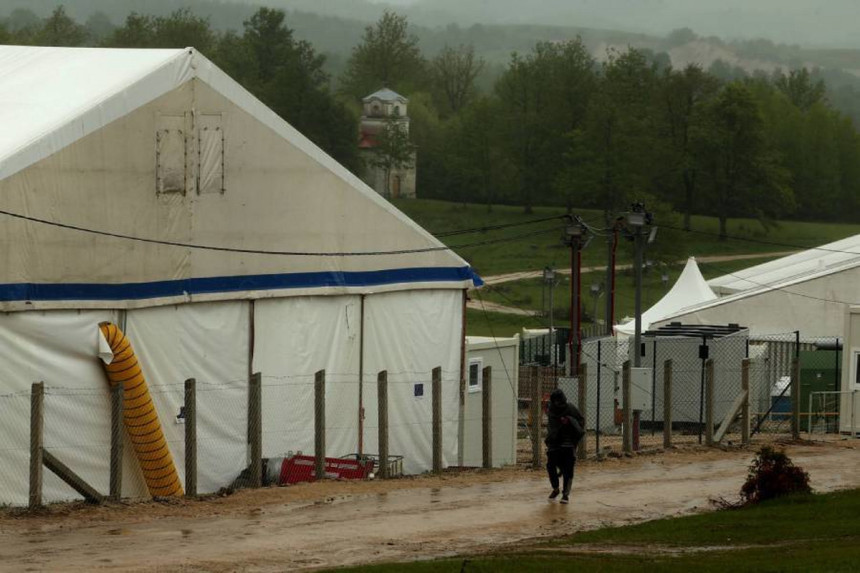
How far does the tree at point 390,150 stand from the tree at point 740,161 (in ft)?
87.9

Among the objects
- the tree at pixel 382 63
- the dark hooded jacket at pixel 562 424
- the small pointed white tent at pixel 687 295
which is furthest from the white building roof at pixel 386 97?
the dark hooded jacket at pixel 562 424

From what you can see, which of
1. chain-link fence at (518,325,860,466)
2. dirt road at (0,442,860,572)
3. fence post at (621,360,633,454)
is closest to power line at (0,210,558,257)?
fence post at (621,360,633,454)

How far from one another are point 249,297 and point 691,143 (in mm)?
94343

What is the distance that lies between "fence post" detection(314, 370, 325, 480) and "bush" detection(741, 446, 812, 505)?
609cm

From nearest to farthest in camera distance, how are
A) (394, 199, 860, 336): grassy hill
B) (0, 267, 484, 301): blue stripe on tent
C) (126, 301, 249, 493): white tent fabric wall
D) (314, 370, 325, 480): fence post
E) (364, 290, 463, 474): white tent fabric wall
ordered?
(0, 267, 484, 301): blue stripe on tent < (314, 370, 325, 480): fence post < (126, 301, 249, 493): white tent fabric wall < (364, 290, 463, 474): white tent fabric wall < (394, 199, 860, 336): grassy hill

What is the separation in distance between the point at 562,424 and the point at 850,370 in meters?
14.4

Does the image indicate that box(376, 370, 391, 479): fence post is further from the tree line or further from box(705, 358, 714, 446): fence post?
the tree line

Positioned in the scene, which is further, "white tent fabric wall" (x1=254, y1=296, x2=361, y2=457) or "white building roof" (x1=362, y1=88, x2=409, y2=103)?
"white building roof" (x1=362, y1=88, x2=409, y2=103)

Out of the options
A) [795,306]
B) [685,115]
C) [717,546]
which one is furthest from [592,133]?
[717,546]

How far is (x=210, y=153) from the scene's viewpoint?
25.7 metres

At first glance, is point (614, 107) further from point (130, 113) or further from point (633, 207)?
point (130, 113)

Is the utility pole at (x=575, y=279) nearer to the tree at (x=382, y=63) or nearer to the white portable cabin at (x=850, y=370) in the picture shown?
the white portable cabin at (x=850, y=370)

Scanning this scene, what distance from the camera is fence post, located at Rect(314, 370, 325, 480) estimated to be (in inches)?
941

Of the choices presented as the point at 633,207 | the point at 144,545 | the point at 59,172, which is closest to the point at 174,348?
the point at 59,172
